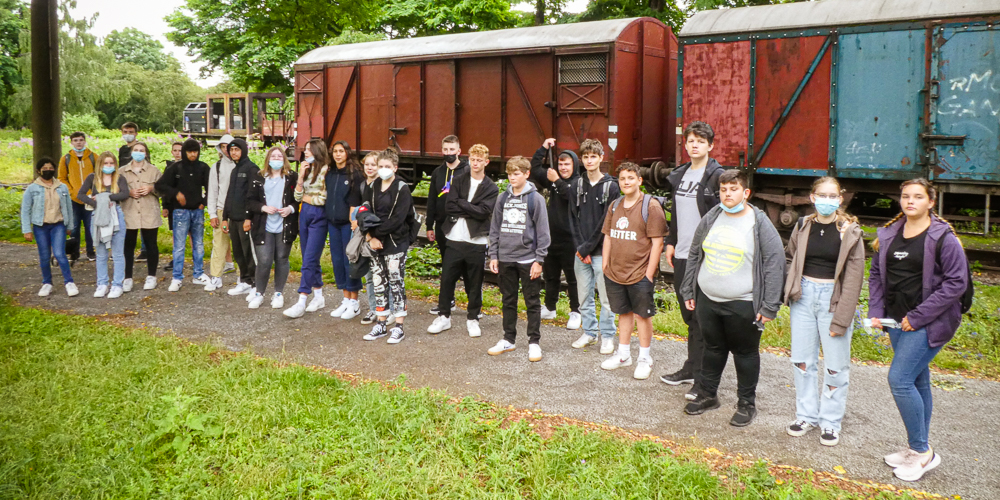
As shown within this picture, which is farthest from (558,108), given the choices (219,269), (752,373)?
(752,373)

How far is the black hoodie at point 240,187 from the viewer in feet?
27.6

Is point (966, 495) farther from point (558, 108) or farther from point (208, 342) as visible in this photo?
point (558, 108)

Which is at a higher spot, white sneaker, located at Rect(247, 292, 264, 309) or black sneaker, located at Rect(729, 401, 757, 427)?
white sneaker, located at Rect(247, 292, 264, 309)

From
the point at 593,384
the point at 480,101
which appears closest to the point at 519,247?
the point at 593,384

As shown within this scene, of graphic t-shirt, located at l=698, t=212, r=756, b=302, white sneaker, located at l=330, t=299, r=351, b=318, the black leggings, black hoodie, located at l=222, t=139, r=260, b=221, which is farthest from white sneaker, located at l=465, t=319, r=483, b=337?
the black leggings

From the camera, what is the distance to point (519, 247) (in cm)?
662

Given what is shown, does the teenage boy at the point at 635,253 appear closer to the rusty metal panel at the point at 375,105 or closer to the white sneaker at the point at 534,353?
the white sneaker at the point at 534,353

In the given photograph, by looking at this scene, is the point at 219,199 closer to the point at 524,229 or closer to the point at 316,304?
the point at 316,304

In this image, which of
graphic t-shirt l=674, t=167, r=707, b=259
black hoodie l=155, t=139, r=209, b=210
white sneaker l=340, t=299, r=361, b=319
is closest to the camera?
graphic t-shirt l=674, t=167, r=707, b=259

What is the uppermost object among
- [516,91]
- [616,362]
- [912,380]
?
[516,91]

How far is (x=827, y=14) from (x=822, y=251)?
7.49m

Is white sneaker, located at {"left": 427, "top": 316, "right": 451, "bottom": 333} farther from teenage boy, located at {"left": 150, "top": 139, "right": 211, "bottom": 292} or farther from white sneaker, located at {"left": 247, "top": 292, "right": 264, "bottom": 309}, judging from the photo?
teenage boy, located at {"left": 150, "top": 139, "right": 211, "bottom": 292}

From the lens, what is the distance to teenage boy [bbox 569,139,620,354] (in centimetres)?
646

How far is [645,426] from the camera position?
508cm
